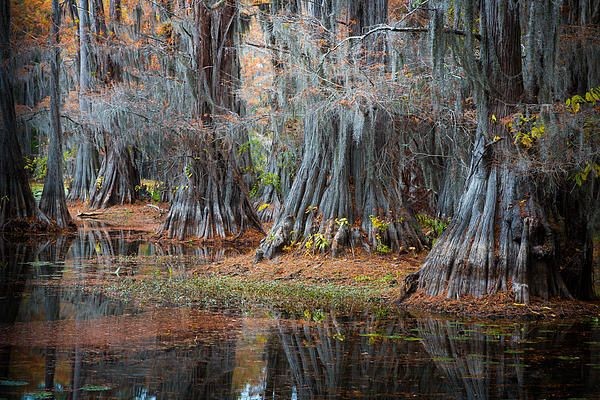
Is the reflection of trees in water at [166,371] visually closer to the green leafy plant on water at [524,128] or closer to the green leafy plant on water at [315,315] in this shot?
the green leafy plant on water at [315,315]

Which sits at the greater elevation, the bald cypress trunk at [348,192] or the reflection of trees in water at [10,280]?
the bald cypress trunk at [348,192]

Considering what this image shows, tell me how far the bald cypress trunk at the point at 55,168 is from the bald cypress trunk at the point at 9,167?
0.41 metres

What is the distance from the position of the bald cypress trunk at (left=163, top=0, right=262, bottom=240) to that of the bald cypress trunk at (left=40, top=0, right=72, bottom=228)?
2.89m

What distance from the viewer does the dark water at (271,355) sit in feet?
17.6

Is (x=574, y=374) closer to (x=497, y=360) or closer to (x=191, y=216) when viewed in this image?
(x=497, y=360)

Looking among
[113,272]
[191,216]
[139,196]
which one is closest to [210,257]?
[113,272]

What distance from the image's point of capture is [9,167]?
18.3 meters

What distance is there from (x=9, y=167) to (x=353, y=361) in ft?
46.4

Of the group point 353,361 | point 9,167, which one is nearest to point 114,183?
point 9,167

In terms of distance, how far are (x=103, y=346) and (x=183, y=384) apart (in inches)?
60.0

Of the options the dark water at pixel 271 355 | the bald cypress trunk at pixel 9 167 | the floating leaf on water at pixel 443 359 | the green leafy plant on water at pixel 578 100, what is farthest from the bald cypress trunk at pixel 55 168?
the floating leaf on water at pixel 443 359

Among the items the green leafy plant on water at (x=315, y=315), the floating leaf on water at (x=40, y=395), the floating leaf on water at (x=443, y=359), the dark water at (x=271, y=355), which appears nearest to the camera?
the floating leaf on water at (x=40, y=395)

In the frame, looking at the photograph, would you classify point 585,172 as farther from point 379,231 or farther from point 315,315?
point 379,231

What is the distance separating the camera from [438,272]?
896 centimetres
